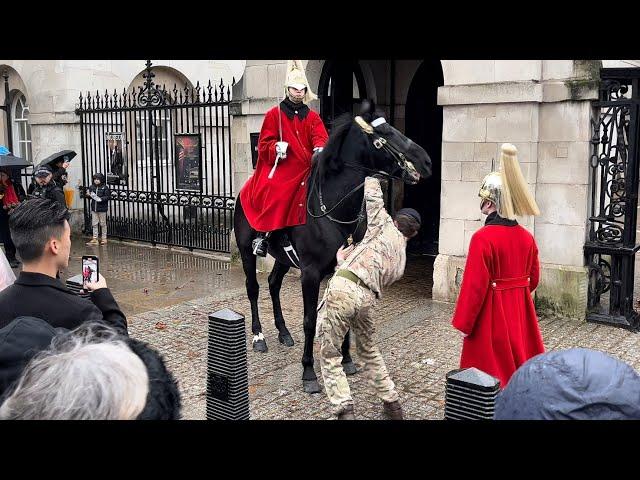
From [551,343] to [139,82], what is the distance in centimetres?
1426

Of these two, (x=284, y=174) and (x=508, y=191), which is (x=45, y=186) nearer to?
(x=284, y=174)

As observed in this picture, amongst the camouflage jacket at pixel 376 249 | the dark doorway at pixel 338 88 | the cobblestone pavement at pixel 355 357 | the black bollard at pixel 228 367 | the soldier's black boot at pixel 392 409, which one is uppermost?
the dark doorway at pixel 338 88

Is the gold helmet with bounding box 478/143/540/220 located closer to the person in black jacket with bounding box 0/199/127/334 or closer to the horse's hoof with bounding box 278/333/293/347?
the person in black jacket with bounding box 0/199/127/334

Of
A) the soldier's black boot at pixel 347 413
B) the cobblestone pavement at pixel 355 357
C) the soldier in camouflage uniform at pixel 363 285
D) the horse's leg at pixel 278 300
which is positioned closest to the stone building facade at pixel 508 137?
the cobblestone pavement at pixel 355 357

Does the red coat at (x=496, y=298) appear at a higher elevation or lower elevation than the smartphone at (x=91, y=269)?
lower

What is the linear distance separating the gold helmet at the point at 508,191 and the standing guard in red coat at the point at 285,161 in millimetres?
2192

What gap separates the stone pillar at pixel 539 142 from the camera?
7.74 m

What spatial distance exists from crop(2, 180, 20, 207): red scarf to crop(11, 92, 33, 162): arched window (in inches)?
241

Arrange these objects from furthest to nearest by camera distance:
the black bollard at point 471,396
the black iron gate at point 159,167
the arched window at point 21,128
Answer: the arched window at point 21,128, the black iron gate at point 159,167, the black bollard at point 471,396

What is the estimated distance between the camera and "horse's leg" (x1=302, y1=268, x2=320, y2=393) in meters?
5.66

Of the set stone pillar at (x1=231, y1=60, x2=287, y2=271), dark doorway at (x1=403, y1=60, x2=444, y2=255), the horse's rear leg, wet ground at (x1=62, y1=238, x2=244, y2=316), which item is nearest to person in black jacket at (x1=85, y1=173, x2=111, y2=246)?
wet ground at (x1=62, y1=238, x2=244, y2=316)

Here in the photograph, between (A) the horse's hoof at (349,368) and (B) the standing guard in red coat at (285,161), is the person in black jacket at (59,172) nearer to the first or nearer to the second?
(B) the standing guard in red coat at (285,161)
